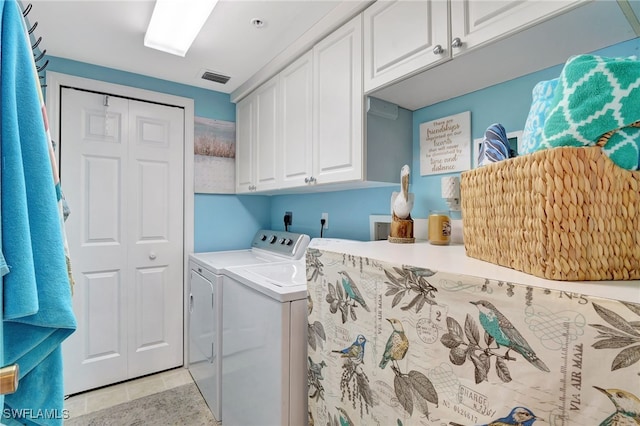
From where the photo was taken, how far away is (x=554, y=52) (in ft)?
3.56

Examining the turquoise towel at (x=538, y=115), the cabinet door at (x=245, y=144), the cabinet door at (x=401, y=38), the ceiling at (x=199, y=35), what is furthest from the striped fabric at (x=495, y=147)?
the cabinet door at (x=245, y=144)

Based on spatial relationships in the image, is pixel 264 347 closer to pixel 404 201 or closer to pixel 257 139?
pixel 404 201

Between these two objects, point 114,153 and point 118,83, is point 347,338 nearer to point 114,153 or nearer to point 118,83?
point 114,153

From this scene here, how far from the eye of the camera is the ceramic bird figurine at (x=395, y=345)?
78 cm

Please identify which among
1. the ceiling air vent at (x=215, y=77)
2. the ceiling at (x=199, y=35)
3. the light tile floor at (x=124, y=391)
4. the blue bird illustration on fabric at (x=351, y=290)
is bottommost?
the light tile floor at (x=124, y=391)

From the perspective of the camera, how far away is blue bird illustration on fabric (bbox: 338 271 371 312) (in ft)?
2.99

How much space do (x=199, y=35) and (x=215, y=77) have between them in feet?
2.06

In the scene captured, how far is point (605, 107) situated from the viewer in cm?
56

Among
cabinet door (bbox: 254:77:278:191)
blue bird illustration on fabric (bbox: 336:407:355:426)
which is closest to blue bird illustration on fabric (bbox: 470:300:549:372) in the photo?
blue bird illustration on fabric (bbox: 336:407:355:426)

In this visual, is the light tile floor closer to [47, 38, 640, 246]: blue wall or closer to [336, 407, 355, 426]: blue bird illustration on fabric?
[47, 38, 640, 246]: blue wall

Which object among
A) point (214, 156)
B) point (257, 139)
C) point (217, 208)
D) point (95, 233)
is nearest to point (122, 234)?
point (95, 233)

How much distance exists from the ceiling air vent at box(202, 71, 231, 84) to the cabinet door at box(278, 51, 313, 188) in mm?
652

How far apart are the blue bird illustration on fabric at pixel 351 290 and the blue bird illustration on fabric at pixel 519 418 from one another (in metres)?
0.40

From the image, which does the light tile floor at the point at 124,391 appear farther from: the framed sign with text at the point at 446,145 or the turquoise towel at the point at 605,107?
the turquoise towel at the point at 605,107
